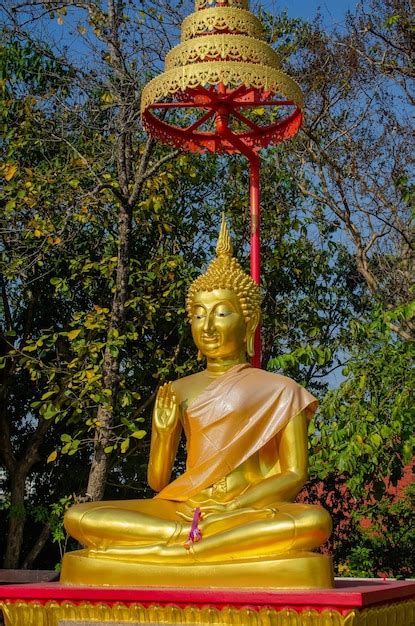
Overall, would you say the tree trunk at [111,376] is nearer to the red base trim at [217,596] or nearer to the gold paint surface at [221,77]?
the gold paint surface at [221,77]

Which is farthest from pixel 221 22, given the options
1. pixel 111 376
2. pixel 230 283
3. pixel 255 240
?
pixel 111 376

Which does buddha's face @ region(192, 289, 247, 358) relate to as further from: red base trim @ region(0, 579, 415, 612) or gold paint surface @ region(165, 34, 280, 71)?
red base trim @ region(0, 579, 415, 612)

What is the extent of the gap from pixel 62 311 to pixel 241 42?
5.59 m

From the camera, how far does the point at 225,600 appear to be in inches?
174

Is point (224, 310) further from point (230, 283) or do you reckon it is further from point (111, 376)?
point (111, 376)

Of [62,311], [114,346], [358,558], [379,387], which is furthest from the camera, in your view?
[62,311]

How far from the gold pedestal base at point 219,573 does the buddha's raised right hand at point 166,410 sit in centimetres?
101

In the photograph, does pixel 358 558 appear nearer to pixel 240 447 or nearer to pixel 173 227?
pixel 173 227

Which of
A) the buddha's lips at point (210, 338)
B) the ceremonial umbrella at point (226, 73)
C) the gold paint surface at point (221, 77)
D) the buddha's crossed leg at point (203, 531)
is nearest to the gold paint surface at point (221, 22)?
the ceremonial umbrella at point (226, 73)

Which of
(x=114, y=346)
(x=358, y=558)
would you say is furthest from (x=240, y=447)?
(x=358, y=558)

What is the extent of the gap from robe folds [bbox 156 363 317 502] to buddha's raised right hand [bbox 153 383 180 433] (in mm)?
128

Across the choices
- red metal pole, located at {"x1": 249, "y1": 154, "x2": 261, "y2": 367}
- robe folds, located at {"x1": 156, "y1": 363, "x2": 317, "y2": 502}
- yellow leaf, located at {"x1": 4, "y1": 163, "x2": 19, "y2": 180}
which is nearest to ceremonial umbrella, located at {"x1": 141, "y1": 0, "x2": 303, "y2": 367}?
red metal pole, located at {"x1": 249, "y1": 154, "x2": 261, "y2": 367}

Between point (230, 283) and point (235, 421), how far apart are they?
86 centimetres

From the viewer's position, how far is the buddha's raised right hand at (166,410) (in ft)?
18.6
